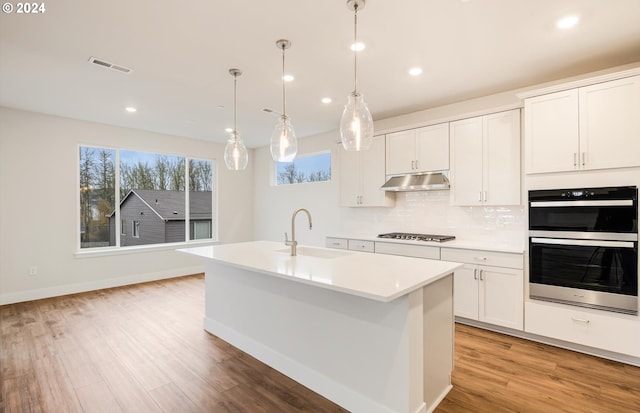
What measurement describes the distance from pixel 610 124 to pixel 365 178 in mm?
2694

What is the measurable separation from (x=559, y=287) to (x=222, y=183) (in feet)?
19.0

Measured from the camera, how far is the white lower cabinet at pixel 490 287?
312 cm

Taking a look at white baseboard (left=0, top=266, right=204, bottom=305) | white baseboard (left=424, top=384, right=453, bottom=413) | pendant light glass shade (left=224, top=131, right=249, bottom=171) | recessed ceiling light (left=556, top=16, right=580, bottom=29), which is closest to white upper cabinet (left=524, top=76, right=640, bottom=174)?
recessed ceiling light (left=556, top=16, right=580, bottom=29)

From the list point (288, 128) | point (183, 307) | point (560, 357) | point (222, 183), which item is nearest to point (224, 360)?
point (183, 307)

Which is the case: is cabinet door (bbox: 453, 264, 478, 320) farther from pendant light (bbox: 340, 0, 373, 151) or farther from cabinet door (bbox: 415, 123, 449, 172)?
pendant light (bbox: 340, 0, 373, 151)

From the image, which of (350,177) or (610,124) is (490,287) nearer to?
(610,124)

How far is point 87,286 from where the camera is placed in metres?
4.95

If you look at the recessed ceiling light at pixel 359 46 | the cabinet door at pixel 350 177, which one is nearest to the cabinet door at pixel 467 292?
the cabinet door at pixel 350 177

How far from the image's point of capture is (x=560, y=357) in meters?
2.77

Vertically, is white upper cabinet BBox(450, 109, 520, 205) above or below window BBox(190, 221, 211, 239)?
above

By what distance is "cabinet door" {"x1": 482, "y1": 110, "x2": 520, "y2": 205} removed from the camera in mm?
3355

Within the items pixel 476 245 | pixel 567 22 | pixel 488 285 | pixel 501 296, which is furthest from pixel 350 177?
pixel 567 22

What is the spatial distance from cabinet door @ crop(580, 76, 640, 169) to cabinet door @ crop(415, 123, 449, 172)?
4.35 ft

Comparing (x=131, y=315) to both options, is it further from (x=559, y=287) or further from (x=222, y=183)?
(x=559, y=287)
